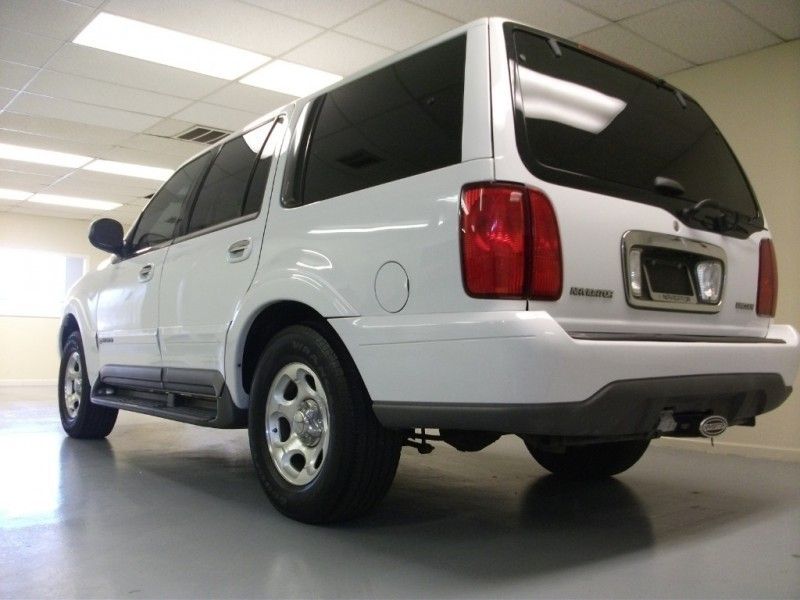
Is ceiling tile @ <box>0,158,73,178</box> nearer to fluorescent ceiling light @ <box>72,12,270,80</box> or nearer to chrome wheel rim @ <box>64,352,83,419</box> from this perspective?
fluorescent ceiling light @ <box>72,12,270,80</box>

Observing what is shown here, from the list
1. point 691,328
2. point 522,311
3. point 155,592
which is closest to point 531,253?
point 522,311

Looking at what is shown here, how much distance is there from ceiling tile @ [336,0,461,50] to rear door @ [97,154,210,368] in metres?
2.20

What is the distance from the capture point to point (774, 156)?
5281 millimetres

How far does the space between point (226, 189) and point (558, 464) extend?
2165mm

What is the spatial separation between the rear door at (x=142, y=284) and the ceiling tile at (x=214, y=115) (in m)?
3.79

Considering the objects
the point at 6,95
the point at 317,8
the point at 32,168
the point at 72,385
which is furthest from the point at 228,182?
the point at 32,168

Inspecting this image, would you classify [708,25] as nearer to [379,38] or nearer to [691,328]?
[379,38]

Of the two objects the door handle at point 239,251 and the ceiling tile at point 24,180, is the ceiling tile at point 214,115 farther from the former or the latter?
the door handle at point 239,251

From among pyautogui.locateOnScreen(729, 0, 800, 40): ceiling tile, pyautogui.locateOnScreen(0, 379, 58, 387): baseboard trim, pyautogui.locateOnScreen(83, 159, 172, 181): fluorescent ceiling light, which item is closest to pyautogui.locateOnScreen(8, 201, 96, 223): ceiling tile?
pyautogui.locateOnScreen(0, 379, 58, 387): baseboard trim

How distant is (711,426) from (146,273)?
2.78m

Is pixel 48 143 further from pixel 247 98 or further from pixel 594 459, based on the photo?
pixel 594 459

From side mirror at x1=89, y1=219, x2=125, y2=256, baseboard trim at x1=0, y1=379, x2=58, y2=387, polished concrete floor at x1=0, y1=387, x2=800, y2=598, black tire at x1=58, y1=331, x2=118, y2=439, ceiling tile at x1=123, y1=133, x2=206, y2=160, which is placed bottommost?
baseboard trim at x1=0, y1=379, x2=58, y2=387

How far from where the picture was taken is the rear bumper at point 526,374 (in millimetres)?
1819

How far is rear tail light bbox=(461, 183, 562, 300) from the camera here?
1.89 m
